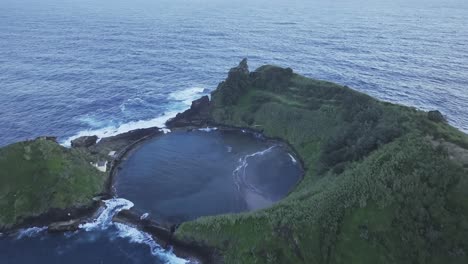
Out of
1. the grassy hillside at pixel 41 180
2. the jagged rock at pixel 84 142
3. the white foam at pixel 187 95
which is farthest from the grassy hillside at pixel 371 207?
the white foam at pixel 187 95

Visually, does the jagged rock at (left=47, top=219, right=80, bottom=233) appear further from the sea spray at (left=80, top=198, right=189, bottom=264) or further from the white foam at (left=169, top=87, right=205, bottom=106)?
the white foam at (left=169, top=87, right=205, bottom=106)

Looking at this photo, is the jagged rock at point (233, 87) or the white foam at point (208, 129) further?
the jagged rock at point (233, 87)

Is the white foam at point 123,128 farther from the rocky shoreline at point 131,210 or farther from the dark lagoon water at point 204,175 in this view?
the dark lagoon water at point 204,175

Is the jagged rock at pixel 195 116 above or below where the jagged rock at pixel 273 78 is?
below

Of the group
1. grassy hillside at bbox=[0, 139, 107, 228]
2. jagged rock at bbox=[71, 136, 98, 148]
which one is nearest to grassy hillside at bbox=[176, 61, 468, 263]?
grassy hillside at bbox=[0, 139, 107, 228]

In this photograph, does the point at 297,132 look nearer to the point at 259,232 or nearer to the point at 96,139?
the point at 259,232
